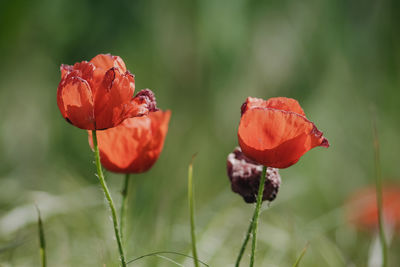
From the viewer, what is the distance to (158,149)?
47cm

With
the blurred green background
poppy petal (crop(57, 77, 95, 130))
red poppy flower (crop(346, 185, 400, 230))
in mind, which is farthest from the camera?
the blurred green background

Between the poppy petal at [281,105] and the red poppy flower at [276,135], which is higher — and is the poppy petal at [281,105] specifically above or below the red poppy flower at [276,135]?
above

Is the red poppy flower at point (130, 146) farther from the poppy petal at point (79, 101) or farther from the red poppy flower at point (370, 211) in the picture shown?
the red poppy flower at point (370, 211)

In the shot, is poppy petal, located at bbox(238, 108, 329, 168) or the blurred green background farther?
the blurred green background

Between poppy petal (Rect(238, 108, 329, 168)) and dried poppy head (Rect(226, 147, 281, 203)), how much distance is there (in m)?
0.08

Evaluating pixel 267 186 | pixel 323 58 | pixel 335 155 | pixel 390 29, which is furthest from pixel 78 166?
pixel 390 29

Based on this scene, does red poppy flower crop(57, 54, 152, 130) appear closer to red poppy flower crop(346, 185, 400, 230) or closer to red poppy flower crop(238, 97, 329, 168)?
red poppy flower crop(238, 97, 329, 168)

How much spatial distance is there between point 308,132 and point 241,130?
5 centimetres

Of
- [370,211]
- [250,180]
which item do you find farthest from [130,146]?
[370,211]

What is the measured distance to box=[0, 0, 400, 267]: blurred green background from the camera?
162cm

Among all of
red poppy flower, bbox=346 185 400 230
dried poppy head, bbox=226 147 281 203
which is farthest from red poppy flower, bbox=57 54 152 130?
red poppy flower, bbox=346 185 400 230

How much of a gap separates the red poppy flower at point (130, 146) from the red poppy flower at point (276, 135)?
10 cm

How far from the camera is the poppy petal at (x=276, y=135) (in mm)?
393

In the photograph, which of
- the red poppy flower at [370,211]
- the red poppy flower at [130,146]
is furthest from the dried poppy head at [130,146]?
the red poppy flower at [370,211]
